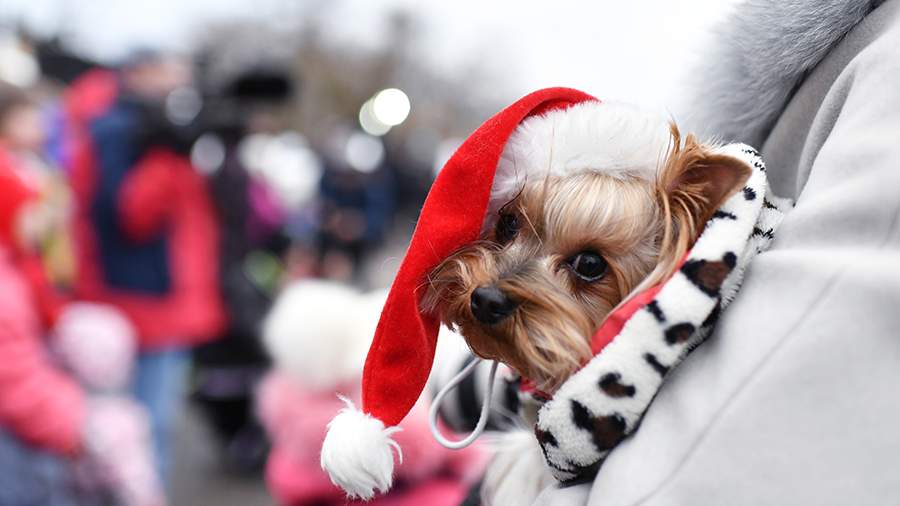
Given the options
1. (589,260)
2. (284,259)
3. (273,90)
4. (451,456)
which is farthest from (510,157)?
(284,259)

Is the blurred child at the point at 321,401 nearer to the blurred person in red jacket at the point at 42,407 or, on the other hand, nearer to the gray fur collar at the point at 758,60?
the blurred person in red jacket at the point at 42,407

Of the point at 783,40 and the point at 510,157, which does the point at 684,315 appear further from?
the point at 783,40

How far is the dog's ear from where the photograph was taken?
1.10 meters

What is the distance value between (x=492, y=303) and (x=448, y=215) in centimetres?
17

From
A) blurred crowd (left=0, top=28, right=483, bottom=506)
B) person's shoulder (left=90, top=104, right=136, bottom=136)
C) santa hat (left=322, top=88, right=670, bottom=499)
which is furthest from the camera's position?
person's shoulder (left=90, top=104, right=136, bottom=136)

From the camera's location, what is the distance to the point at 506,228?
141 cm

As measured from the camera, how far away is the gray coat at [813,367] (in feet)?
2.76

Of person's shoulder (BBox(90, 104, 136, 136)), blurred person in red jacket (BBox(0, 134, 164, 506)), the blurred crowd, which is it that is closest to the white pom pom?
the blurred crowd

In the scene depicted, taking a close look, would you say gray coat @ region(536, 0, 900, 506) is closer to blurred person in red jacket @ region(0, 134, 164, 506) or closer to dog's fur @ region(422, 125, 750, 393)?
dog's fur @ region(422, 125, 750, 393)

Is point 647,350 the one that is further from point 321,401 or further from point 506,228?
point 321,401

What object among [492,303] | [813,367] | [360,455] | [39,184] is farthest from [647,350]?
[39,184]

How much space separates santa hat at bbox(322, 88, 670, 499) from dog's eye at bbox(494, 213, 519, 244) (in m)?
0.14

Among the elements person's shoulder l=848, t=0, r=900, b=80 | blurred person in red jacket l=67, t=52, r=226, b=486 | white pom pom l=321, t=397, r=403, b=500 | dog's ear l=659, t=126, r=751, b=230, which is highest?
blurred person in red jacket l=67, t=52, r=226, b=486

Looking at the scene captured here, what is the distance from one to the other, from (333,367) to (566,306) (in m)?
1.74
